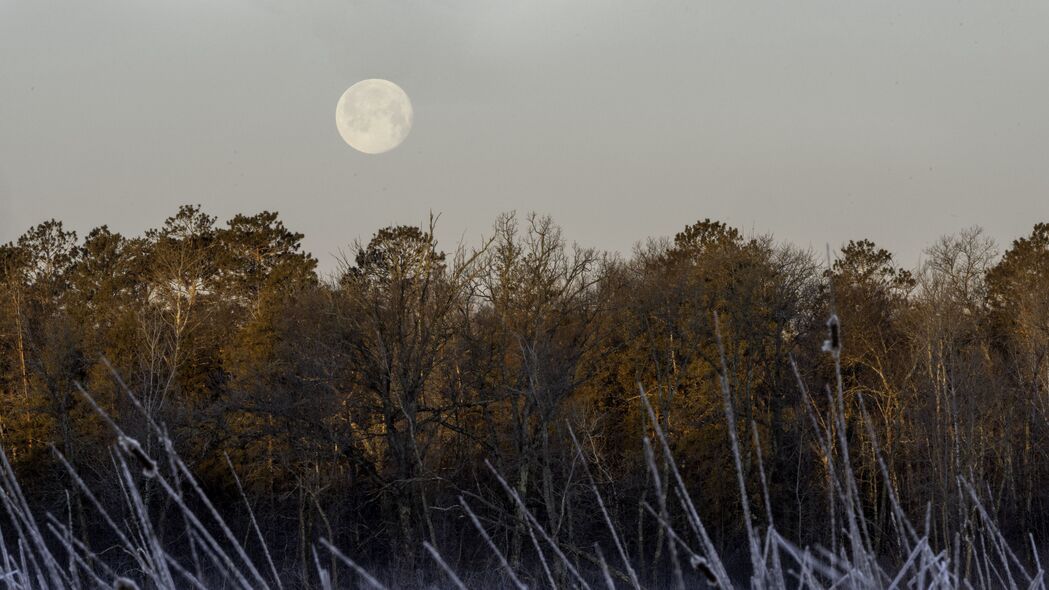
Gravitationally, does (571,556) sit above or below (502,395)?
below

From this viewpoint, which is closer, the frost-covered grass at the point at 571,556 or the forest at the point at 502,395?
the frost-covered grass at the point at 571,556

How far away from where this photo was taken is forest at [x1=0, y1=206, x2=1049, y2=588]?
31.6 metres

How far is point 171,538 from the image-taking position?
4091cm

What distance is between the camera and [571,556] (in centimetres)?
3067

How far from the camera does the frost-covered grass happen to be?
247cm

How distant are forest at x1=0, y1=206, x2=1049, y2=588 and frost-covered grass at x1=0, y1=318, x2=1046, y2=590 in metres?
0.57

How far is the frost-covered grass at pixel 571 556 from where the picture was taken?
2.47 meters

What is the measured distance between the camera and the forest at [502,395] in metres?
31.6

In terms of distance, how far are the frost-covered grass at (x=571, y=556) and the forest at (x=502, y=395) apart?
1.87 feet

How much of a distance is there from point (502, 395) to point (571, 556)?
470 cm

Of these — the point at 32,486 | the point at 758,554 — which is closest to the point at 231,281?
→ the point at 32,486

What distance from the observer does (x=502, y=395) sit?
31.4m

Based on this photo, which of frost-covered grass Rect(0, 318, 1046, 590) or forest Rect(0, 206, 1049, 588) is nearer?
frost-covered grass Rect(0, 318, 1046, 590)

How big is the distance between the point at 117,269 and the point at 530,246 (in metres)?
21.6
